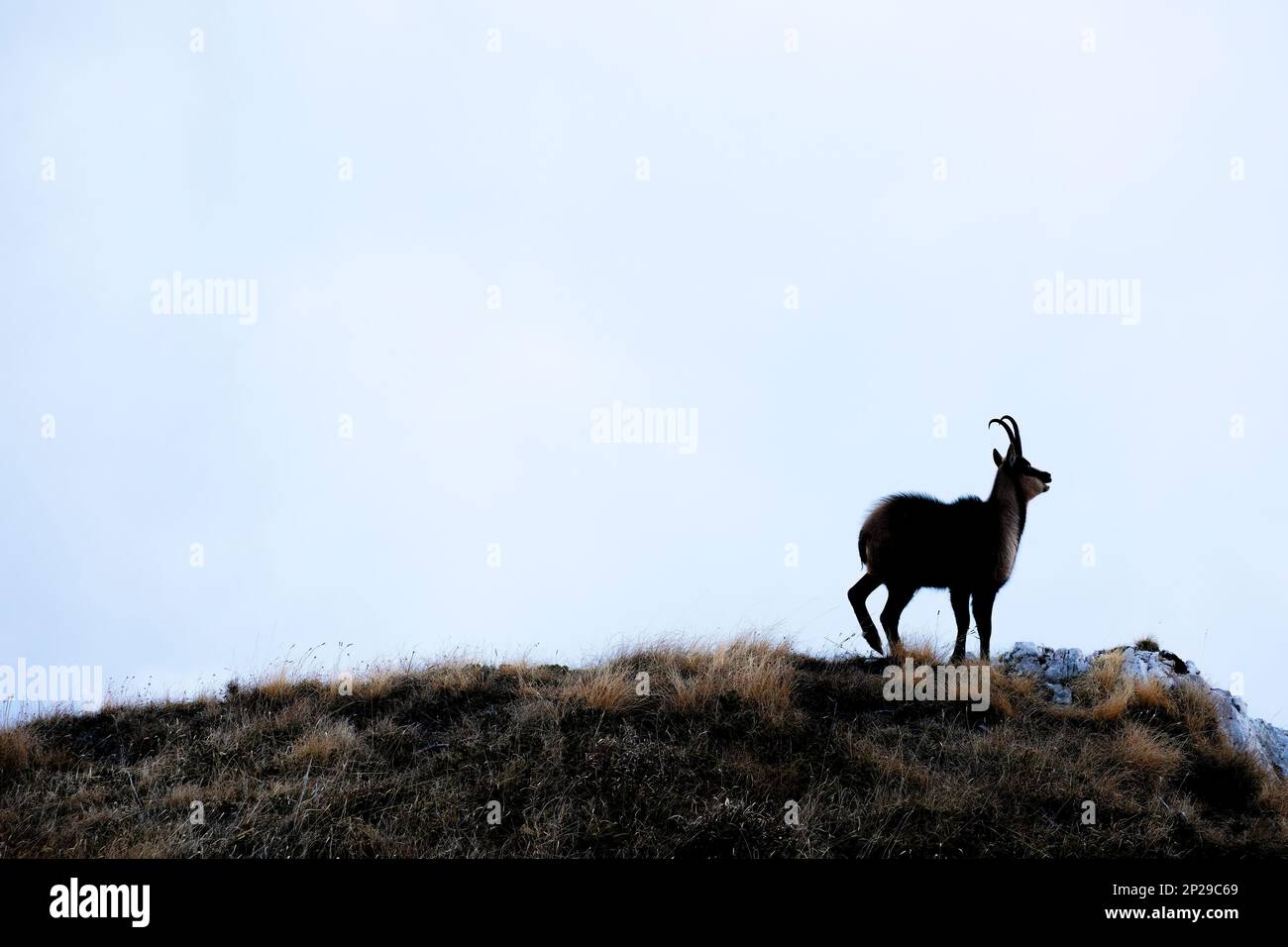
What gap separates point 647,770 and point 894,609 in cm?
461

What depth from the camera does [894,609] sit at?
36.2 feet

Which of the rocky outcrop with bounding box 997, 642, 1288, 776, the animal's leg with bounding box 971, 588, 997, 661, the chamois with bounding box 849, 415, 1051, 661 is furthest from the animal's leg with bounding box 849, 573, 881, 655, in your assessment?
the rocky outcrop with bounding box 997, 642, 1288, 776

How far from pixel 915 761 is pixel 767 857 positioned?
2084mm

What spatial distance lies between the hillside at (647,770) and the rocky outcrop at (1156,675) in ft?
0.56

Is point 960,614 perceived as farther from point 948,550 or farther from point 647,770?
point 647,770

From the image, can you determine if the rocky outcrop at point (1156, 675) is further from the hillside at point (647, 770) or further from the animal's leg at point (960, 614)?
the animal's leg at point (960, 614)

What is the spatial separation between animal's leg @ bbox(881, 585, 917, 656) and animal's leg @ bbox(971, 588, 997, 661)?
2.50 feet

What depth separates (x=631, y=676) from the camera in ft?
31.8

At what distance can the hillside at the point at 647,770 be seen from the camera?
6957mm

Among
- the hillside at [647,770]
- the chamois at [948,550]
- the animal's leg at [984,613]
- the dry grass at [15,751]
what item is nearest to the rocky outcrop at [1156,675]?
the hillside at [647,770]

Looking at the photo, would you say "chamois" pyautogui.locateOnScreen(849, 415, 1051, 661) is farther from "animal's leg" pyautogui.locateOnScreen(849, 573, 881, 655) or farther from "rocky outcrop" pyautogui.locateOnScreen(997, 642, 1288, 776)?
"rocky outcrop" pyautogui.locateOnScreen(997, 642, 1288, 776)

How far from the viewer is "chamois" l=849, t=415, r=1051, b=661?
10680 mm
